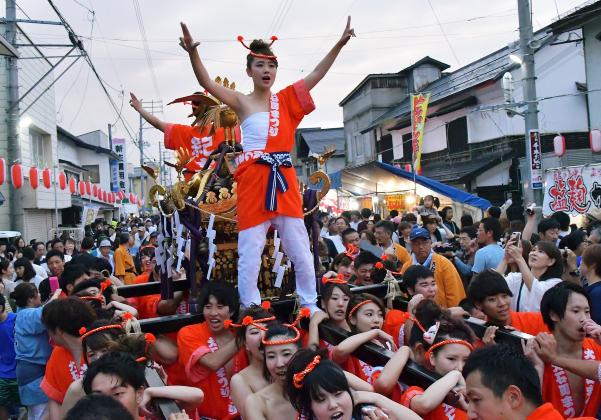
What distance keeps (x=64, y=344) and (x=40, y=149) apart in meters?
20.4

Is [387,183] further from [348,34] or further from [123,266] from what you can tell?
[348,34]

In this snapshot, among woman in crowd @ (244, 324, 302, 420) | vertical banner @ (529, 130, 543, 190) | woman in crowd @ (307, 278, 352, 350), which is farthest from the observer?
vertical banner @ (529, 130, 543, 190)

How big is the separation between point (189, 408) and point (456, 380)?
147 cm

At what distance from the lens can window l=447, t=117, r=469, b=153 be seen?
870 inches

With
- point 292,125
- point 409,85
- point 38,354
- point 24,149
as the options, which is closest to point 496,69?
point 409,85

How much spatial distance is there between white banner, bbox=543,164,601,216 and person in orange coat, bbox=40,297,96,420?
9.65m

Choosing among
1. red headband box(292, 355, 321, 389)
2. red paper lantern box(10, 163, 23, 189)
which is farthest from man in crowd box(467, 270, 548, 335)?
red paper lantern box(10, 163, 23, 189)

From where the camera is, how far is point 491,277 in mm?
3875

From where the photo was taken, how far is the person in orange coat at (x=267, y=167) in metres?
4.21

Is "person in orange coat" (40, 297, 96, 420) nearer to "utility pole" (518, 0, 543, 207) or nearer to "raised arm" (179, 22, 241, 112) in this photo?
"raised arm" (179, 22, 241, 112)

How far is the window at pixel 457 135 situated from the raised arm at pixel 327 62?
61.3ft

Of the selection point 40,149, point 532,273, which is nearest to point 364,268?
point 532,273

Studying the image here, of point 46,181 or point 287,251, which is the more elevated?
point 46,181

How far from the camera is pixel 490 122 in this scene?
20.6m
